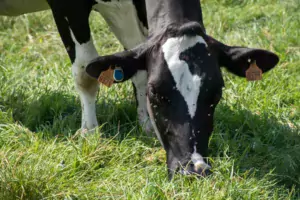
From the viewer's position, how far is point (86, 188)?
4688 millimetres

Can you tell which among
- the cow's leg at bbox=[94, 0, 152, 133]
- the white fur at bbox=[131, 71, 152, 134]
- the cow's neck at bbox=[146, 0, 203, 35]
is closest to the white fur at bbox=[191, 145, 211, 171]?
the cow's neck at bbox=[146, 0, 203, 35]

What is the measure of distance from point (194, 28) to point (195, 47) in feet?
0.49

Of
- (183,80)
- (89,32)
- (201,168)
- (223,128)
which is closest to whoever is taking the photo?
(201,168)

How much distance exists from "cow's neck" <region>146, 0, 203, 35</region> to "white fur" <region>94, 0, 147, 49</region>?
63 cm

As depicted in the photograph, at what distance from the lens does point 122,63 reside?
5.04m

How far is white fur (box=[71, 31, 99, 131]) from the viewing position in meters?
5.93

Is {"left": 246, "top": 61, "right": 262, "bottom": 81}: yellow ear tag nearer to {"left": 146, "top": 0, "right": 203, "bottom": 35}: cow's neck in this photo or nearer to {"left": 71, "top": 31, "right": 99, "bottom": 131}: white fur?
{"left": 146, "top": 0, "right": 203, "bottom": 35}: cow's neck

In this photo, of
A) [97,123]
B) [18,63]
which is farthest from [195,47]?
[18,63]

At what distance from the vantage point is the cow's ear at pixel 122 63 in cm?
502

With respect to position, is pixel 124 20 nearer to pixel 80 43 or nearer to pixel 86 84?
pixel 80 43

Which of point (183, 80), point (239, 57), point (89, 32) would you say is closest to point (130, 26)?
point (89, 32)

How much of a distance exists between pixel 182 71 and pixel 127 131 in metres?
1.36

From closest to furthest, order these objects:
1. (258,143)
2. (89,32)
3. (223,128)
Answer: (258,143)
(89,32)
(223,128)

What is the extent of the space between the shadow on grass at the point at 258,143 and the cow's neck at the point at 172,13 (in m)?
1.09
